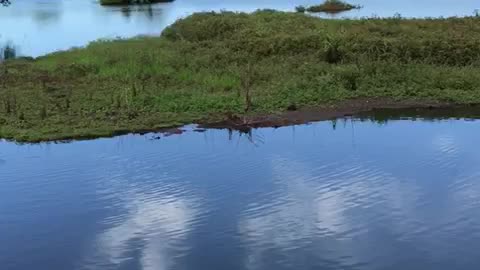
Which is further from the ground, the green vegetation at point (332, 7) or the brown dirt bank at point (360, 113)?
the green vegetation at point (332, 7)

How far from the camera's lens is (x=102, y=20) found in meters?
46.9

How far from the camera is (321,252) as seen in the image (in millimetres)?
9844

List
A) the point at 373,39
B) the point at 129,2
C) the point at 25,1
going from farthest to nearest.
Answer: the point at 25,1 → the point at 129,2 → the point at 373,39

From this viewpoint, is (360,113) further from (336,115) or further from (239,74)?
(239,74)

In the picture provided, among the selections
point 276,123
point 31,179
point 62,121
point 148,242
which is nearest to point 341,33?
point 276,123

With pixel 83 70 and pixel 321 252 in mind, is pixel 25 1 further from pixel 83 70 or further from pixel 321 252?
pixel 321 252

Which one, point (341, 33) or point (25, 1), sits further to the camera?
point (25, 1)

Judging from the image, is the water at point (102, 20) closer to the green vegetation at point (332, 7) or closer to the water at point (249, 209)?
the green vegetation at point (332, 7)

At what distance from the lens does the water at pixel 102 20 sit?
35.4 m

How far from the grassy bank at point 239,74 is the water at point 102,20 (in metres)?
7.41

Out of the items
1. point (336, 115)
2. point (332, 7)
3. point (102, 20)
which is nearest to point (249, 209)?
point (336, 115)

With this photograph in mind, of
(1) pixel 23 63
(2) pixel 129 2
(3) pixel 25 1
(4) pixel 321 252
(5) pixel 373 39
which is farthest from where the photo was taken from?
(3) pixel 25 1

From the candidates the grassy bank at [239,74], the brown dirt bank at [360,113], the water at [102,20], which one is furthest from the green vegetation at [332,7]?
the brown dirt bank at [360,113]

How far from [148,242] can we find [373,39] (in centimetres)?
1529
